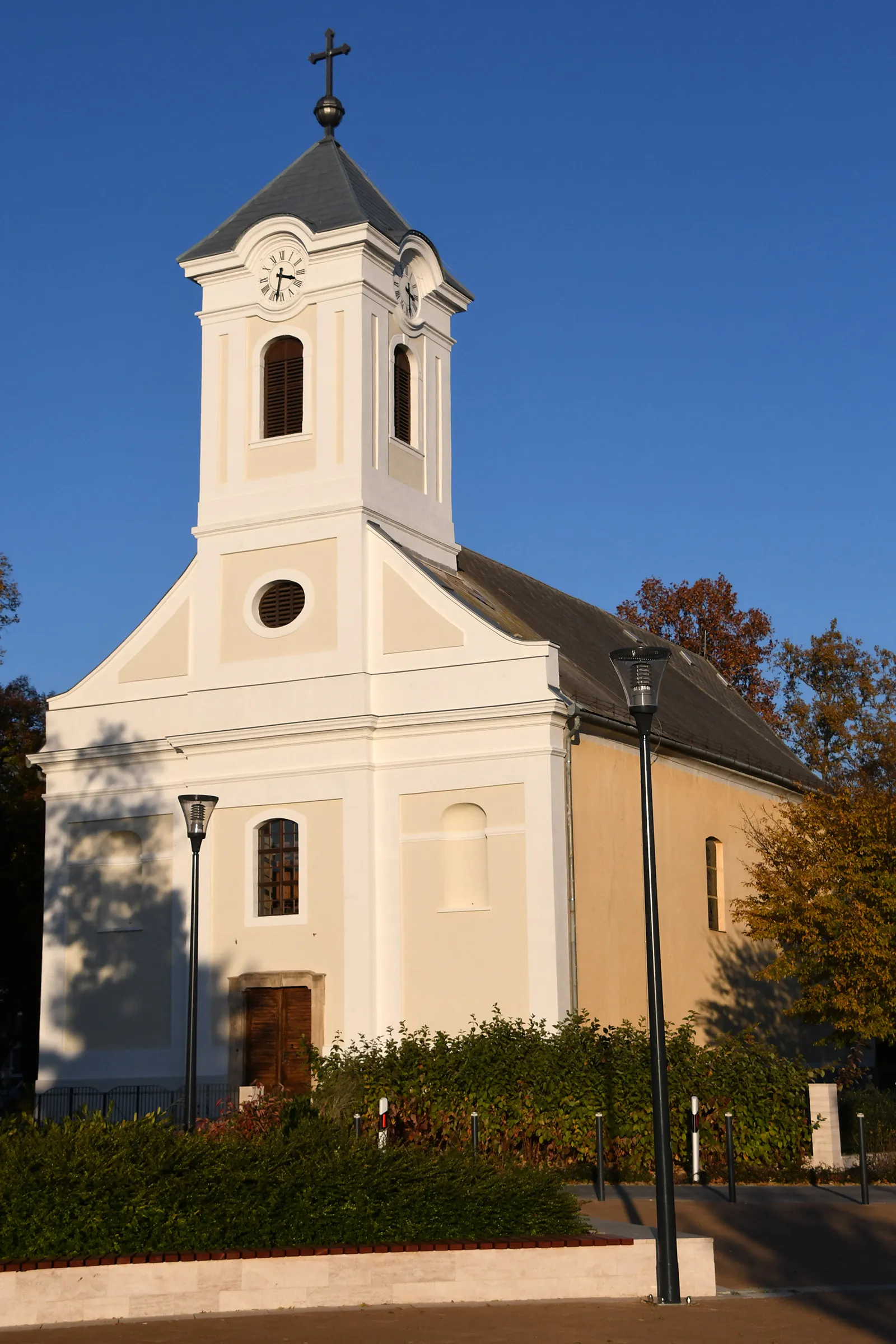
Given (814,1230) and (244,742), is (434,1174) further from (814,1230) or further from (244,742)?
(244,742)

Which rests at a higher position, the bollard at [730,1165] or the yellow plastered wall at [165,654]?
the yellow plastered wall at [165,654]

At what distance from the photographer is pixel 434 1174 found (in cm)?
1332

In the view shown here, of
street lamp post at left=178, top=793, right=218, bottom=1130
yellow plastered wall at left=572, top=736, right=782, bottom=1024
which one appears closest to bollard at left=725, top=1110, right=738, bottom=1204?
street lamp post at left=178, top=793, right=218, bottom=1130

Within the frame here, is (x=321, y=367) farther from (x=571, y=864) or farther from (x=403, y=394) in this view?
(x=571, y=864)

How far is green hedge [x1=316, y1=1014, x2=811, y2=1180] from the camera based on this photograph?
65.5 ft

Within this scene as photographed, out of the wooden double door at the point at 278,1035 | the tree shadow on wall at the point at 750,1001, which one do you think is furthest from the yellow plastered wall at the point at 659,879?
the wooden double door at the point at 278,1035

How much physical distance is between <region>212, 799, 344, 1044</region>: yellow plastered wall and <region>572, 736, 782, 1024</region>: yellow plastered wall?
4.08 metres

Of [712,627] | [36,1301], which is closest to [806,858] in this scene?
[36,1301]

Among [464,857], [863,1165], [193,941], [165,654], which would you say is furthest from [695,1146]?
[165,654]

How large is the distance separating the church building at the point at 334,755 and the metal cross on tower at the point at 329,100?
144mm

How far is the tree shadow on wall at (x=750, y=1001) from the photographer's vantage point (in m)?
30.8

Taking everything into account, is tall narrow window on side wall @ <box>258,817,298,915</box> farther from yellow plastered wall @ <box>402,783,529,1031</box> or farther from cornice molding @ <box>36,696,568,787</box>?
yellow plastered wall @ <box>402,783,529,1031</box>

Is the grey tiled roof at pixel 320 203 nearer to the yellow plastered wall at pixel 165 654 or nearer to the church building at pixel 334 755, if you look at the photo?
the church building at pixel 334 755

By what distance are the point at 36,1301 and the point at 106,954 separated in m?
17.0
